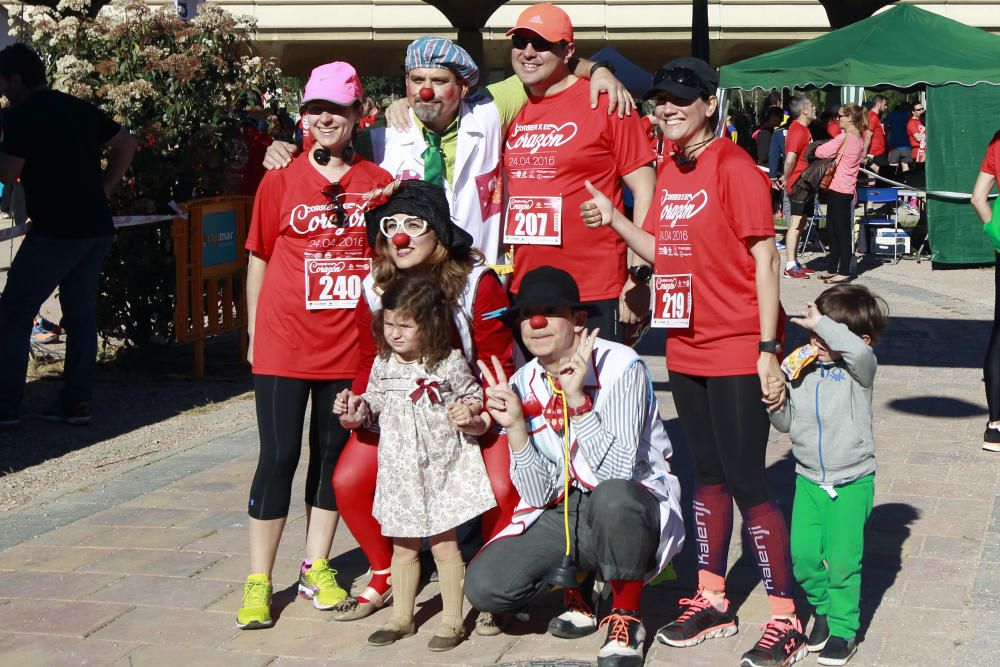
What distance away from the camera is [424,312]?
427 centimetres

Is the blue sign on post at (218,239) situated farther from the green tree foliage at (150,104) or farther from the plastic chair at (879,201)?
the plastic chair at (879,201)

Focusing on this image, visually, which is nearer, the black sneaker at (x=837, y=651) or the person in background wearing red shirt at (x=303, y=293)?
the black sneaker at (x=837, y=651)

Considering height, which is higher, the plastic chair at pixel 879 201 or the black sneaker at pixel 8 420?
the plastic chair at pixel 879 201

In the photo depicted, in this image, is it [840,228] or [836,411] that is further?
[840,228]

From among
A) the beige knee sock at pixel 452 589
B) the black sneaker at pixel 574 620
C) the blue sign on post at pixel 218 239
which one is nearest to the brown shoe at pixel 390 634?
the beige knee sock at pixel 452 589

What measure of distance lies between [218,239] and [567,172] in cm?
475

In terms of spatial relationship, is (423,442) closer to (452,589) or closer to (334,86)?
(452,589)

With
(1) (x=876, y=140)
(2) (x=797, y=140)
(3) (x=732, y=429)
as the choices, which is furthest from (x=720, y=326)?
(1) (x=876, y=140)

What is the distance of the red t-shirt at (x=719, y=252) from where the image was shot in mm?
4113

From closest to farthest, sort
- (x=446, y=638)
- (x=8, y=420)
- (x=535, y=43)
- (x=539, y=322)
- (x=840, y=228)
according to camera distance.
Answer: (x=539, y=322), (x=446, y=638), (x=535, y=43), (x=8, y=420), (x=840, y=228)

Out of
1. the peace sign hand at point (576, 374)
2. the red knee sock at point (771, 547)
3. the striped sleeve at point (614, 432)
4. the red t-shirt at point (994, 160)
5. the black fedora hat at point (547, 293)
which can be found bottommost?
the red knee sock at point (771, 547)

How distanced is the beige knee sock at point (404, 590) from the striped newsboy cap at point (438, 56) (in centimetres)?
169

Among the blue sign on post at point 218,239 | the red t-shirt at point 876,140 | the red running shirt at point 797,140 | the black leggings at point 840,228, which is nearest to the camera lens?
the blue sign on post at point 218,239

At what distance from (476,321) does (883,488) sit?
102 inches
